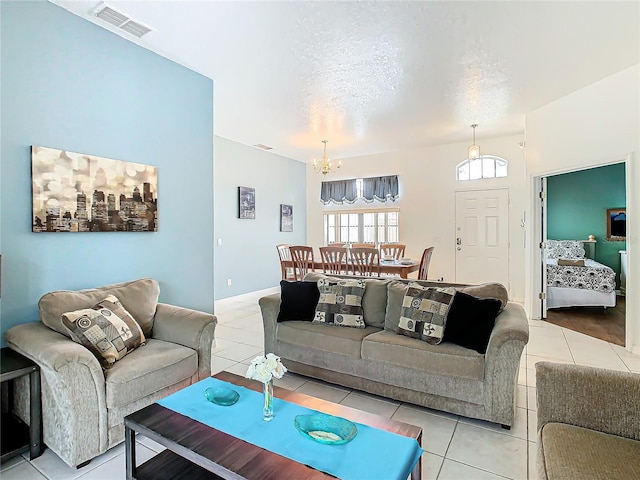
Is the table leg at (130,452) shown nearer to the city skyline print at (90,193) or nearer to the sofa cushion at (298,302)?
the sofa cushion at (298,302)

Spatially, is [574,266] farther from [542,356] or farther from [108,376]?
[108,376]

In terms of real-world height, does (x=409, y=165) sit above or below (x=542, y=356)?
above

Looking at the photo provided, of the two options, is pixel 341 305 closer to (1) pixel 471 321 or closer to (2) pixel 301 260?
(1) pixel 471 321

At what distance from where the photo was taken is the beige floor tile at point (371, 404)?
2.42 meters

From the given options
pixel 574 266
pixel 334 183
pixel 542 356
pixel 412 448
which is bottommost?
pixel 542 356

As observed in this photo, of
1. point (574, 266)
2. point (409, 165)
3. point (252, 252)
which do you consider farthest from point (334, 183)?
point (574, 266)

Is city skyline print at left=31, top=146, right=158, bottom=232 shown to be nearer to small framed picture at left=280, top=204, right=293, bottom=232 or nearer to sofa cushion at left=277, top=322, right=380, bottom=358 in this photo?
sofa cushion at left=277, top=322, right=380, bottom=358

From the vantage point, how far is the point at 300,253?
16.7 ft

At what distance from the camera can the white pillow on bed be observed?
679cm


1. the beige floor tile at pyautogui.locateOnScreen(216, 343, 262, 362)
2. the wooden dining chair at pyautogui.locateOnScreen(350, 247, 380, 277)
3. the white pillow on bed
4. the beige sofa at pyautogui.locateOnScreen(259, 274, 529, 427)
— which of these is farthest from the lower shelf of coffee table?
the white pillow on bed

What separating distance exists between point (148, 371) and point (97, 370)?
12.0 inches

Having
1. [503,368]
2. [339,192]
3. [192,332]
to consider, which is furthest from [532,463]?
[339,192]

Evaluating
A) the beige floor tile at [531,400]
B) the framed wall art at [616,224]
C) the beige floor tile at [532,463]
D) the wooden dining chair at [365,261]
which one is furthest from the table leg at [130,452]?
the framed wall art at [616,224]

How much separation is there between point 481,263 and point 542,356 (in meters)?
3.08
